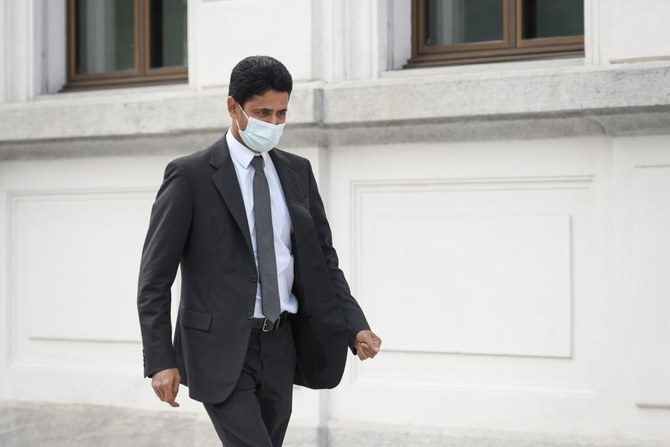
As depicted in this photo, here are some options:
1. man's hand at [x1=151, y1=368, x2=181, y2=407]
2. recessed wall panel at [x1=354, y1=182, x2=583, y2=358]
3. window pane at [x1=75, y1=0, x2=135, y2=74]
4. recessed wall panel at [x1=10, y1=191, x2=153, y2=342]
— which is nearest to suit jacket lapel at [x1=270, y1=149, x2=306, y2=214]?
man's hand at [x1=151, y1=368, x2=181, y2=407]

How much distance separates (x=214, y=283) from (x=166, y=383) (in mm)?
370

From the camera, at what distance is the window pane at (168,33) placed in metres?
7.34

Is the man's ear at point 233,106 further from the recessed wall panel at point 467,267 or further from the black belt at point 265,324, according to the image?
the recessed wall panel at point 467,267

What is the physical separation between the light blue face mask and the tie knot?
64mm

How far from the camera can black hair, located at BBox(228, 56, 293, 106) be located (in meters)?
3.86

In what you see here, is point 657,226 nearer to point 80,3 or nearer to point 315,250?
point 315,250

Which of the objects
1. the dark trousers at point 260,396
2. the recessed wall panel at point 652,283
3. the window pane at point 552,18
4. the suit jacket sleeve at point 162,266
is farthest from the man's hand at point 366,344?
the window pane at point 552,18

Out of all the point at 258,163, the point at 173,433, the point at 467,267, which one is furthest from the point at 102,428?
the point at 258,163

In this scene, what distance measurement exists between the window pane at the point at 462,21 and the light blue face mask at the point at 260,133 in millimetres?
2795

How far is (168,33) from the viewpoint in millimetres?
7383

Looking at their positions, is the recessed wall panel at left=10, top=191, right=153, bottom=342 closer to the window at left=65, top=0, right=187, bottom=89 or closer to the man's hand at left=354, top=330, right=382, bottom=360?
the window at left=65, top=0, right=187, bottom=89

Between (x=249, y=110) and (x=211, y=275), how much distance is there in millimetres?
567

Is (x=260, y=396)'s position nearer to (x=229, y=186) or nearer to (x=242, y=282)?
(x=242, y=282)

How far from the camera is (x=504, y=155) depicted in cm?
605
